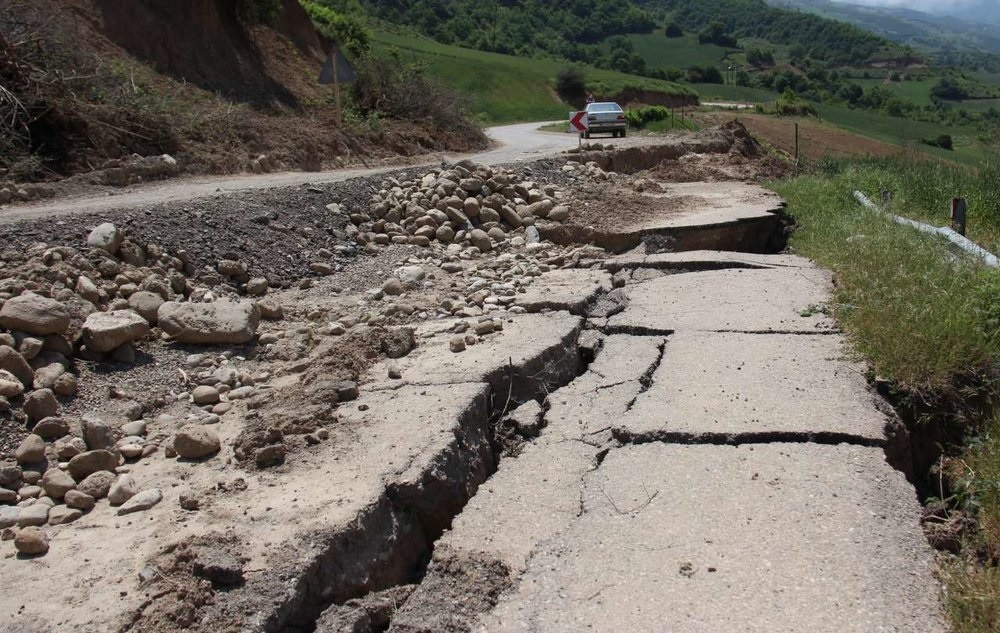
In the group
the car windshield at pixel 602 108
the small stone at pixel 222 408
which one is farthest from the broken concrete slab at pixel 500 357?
the car windshield at pixel 602 108

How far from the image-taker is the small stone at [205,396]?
4.61 metres

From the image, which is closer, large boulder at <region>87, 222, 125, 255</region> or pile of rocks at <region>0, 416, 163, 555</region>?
pile of rocks at <region>0, 416, 163, 555</region>

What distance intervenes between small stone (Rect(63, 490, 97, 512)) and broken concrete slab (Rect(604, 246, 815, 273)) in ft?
15.5

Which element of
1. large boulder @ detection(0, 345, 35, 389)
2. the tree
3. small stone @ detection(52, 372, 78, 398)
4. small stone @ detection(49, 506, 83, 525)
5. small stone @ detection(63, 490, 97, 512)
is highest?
the tree

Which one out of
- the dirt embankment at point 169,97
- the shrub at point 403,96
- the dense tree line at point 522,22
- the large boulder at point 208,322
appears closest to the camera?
the large boulder at point 208,322

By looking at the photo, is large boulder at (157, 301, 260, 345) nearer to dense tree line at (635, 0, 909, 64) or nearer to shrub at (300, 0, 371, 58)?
shrub at (300, 0, 371, 58)

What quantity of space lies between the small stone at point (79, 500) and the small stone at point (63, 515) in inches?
0.8

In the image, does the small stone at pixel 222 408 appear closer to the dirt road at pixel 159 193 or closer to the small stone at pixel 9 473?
the small stone at pixel 9 473

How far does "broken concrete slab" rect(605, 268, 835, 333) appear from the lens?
5320mm

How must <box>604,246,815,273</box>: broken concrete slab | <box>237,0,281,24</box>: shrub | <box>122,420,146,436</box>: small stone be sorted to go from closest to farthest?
<box>122,420,146,436</box>: small stone → <box>604,246,815,273</box>: broken concrete slab → <box>237,0,281,24</box>: shrub

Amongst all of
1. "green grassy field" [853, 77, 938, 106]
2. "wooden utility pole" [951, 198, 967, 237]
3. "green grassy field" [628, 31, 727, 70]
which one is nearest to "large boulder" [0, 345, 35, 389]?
"wooden utility pole" [951, 198, 967, 237]

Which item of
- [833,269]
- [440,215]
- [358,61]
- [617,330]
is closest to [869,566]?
[617,330]

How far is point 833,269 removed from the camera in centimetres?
662

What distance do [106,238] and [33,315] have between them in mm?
1396
